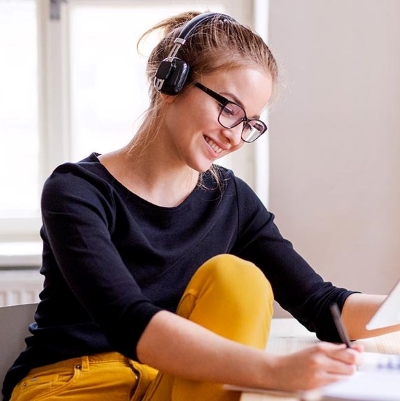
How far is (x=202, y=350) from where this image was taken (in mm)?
999

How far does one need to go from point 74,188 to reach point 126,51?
1379 mm

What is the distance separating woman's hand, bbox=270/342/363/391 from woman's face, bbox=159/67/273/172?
54cm

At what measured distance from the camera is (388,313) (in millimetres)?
1218

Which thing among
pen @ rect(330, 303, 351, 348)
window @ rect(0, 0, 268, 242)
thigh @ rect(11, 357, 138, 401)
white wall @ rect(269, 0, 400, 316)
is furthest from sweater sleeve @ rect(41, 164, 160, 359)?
window @ rect(0, 0, 268, 242)

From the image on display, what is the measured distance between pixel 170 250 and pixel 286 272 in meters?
0.23

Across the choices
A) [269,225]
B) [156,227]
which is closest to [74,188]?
[156,227]

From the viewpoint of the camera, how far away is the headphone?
1358 mm

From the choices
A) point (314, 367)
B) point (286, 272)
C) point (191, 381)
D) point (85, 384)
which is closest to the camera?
point (314, 367)

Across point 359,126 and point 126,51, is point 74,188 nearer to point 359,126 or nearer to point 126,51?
point 359,126

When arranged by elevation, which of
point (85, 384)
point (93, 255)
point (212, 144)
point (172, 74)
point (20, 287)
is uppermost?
point (172, 74)

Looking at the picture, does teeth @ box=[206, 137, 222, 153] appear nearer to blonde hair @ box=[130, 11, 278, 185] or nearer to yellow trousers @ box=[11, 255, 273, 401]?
blonde hair @ box=[130, 11, 278, 185]

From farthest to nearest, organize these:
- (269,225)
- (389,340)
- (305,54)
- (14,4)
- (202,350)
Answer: (14,4) < (305,54) < (269,225) < (389,340) < (202,350)

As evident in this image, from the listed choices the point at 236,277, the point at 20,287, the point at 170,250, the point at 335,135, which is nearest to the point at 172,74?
the point at 170,250

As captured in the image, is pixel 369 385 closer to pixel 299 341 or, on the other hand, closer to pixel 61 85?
pixel 299 341
